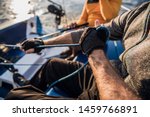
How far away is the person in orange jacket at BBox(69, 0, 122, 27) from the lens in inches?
121

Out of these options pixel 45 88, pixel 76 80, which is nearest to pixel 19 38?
pixel 45 88

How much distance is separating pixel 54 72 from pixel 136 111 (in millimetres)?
833

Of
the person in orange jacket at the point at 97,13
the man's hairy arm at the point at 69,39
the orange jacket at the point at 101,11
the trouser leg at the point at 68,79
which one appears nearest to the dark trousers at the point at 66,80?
the trouser leg at the point at 68,79

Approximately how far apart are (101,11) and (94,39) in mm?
1513

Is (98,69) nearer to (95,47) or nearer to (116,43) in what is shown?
(95,47)

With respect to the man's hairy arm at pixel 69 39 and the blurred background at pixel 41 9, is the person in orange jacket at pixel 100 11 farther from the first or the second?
the blurred background at pixel 41 9

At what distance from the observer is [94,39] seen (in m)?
1.64

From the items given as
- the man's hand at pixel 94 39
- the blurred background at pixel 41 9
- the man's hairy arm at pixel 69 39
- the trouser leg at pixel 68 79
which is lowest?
the blurred background at pixel 41 9

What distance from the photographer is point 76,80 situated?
2020mm

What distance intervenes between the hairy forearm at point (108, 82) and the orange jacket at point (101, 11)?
1.55 m

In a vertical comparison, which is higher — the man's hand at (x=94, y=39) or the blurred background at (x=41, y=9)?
the man's hand at (x=94, y=39)

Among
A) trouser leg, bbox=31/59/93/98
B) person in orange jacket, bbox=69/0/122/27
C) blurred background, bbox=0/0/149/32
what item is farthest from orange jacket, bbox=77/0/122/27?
blurred background, bbox=0/0/149/32

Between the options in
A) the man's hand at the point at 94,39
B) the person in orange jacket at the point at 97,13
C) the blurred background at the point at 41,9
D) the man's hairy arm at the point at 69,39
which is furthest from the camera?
the blurred background at the point at 41,9

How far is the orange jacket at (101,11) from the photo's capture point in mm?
3062
